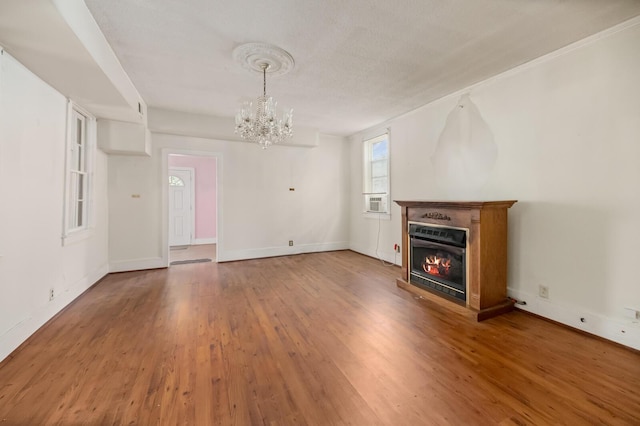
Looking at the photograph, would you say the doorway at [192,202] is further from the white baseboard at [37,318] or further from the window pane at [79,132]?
the white baseboard at [37,318]

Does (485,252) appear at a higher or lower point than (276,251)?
higher

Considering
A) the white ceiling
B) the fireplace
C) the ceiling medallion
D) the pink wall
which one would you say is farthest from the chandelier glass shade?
the pink wall

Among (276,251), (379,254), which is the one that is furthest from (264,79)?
(379,254)

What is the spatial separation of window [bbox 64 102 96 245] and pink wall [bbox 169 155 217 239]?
3645mm

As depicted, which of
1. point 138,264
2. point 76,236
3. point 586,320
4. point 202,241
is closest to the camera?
point 586,320

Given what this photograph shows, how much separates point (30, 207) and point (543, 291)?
5.13m

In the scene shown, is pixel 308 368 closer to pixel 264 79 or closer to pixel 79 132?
pixel 264 79

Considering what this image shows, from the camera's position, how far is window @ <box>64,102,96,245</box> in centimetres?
317

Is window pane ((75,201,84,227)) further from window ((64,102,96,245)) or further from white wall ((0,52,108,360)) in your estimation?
white wall ((0,52,108,360))

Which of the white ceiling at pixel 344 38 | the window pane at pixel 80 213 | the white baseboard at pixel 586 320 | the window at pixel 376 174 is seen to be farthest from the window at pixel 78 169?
the white baseboard at pixel 586 320

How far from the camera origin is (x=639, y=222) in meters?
2.17

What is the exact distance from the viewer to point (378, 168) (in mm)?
5535

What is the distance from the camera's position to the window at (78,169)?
3.17m

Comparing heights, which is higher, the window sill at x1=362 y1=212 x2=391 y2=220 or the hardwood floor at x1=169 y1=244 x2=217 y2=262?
the window sill at x1=362 y1=212 x2=391 y2=220
